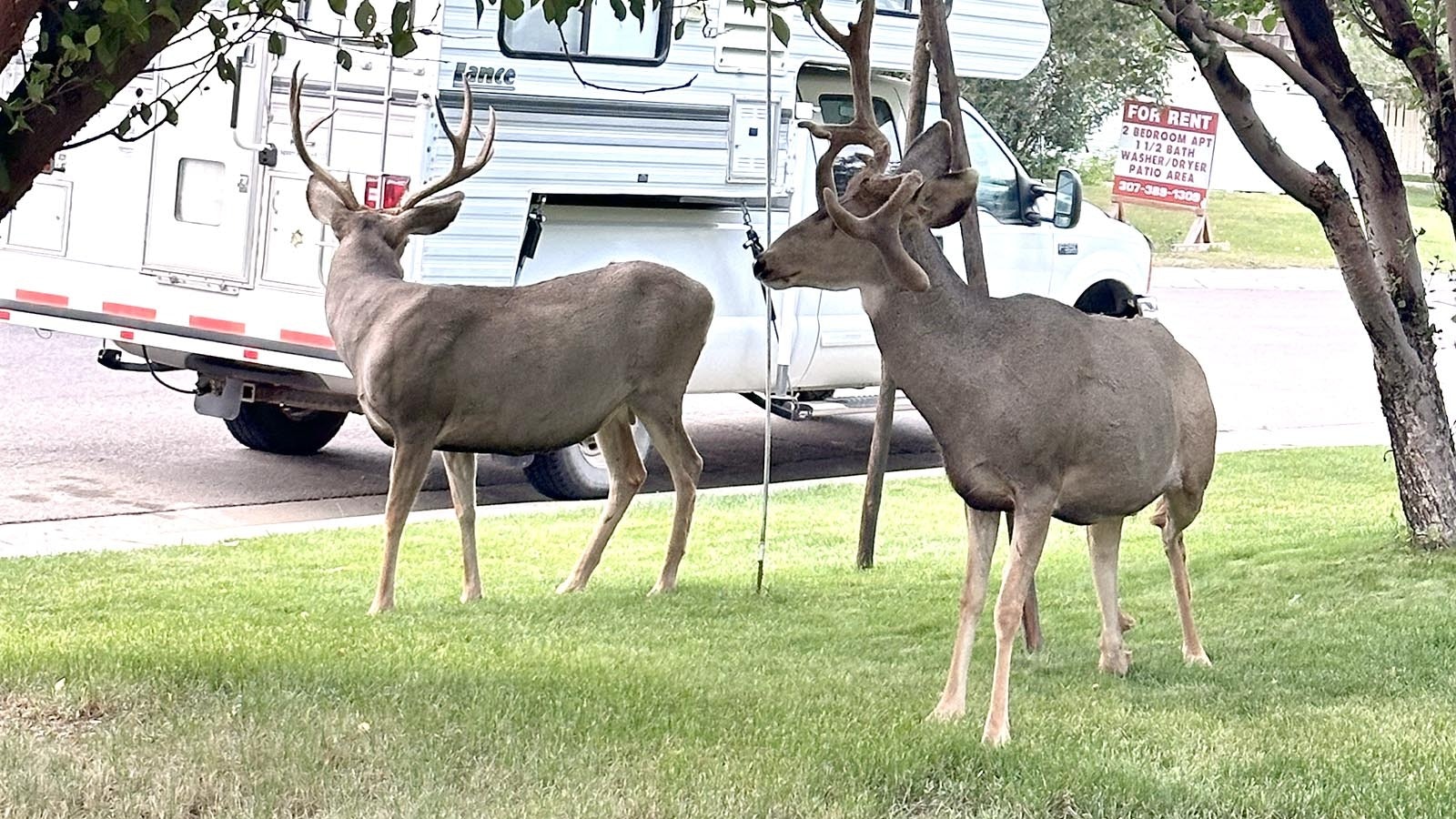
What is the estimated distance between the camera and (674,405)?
8.92 meters

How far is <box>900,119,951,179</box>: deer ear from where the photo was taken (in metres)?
6.54

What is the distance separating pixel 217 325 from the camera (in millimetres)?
11391

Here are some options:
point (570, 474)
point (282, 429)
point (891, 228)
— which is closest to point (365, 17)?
point (891, 228)

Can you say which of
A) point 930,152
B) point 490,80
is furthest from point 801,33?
point 930,152

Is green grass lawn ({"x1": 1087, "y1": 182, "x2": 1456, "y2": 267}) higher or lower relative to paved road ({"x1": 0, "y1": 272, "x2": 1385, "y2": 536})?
higher

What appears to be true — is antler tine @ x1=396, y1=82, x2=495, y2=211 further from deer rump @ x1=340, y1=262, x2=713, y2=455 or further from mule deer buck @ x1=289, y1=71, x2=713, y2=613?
deer rump @ x1=340, y1=262, x2=713, y2=455

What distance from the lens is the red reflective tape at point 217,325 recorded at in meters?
11.3

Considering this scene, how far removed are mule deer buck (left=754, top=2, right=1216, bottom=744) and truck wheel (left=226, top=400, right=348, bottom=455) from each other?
7.47m

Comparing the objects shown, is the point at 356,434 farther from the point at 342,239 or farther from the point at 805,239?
the point at 805,239

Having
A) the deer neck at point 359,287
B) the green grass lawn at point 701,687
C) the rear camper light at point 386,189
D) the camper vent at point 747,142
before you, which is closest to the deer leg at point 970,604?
the green grass lawn at point 701,687

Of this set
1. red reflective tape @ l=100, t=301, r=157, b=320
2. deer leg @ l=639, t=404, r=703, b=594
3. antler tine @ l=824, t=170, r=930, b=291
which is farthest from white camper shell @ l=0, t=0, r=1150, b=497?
antler tine @ l=824, t=170, r=930, b=291

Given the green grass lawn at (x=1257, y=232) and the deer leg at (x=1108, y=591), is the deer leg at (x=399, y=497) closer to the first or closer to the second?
the deer leg at (x=1108, y=591)

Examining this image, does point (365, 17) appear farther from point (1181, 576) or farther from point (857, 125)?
point (1181, 576)

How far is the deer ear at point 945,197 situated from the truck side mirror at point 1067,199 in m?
8.19
